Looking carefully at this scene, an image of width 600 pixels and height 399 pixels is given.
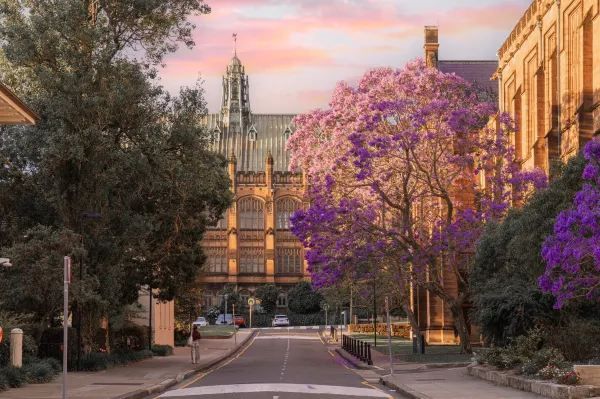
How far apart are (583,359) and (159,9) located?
20341 millimetres

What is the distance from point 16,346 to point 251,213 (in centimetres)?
12590

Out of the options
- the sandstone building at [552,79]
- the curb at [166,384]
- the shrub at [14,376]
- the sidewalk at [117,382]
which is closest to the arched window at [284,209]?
the sandstone building at [552,79]

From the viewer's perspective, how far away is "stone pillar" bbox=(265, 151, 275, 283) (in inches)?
5920

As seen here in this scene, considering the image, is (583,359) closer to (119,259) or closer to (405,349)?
(119,259)

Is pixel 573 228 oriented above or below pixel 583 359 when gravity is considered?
above

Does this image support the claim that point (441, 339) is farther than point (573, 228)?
Yes

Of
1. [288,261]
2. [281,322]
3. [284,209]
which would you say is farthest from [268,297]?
[284,209]

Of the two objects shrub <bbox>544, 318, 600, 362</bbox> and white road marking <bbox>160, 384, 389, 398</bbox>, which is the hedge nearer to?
white road marking <bbox>160, 384, 389, 398</bbox>

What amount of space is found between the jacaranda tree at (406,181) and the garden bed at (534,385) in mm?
13522

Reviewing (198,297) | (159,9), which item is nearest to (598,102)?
Result: (159,9)

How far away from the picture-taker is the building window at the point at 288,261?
498 ft

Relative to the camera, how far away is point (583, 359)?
85.7ft

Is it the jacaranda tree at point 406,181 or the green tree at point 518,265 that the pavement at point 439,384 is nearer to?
the green tree at point 518,265

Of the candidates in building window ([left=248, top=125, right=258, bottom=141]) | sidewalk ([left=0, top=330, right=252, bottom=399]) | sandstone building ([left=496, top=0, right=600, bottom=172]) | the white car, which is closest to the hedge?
sandstone building ([left=496, top=0, right=600, bottom=172])
